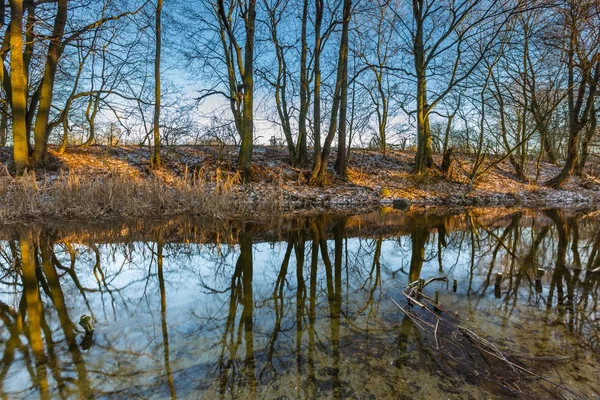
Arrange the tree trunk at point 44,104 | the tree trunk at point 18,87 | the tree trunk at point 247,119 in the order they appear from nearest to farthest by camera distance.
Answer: the tree trunk at point 18,87 < the tree trunk at point 44,104 < the tree trunk at point 247,119

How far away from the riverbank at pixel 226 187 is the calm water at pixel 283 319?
6.43ft

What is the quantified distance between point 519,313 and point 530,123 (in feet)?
63.4

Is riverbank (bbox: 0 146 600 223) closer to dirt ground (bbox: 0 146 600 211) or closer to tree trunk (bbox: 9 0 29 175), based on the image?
dirt ground (bbox: 0 146 600 211)

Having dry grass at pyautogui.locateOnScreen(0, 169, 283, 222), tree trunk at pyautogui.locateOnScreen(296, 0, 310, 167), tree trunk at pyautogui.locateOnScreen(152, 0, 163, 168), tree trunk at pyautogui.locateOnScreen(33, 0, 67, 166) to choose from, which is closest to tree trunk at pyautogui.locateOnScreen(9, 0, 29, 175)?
tree trunk at pyautogui.locateOnScreen(33, 0, 67, 166)

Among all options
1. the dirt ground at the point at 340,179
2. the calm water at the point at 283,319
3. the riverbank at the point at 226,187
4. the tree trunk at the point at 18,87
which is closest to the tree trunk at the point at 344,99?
the dirt ground at the point at 340,179

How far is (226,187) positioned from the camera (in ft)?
27.7

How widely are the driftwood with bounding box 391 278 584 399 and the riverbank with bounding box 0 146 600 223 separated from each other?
6.27 meters

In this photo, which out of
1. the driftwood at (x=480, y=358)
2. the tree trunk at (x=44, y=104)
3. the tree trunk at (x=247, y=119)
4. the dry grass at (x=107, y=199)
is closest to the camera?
the driftwood at (x=480, y=358)

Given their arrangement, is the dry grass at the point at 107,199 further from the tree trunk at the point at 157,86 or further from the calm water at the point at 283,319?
the tree trunk at the point at 157,86

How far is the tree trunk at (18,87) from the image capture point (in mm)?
8805

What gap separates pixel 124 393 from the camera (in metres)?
1.83

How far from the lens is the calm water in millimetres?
1917

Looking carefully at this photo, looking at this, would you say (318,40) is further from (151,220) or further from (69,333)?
(69,333)

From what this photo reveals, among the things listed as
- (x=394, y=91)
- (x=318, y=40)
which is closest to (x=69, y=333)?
(x=318, y=40)
